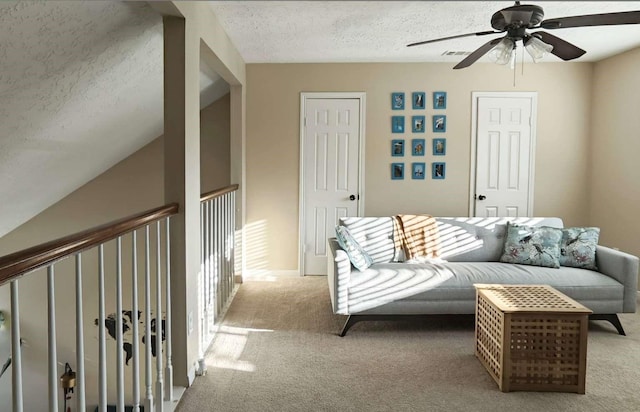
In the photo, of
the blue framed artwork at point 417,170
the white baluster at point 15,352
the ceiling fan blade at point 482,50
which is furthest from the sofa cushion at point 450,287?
the white baluster at point 15,352

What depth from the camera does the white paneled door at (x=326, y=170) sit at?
554cm

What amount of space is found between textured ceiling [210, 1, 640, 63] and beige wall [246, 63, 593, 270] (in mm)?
224

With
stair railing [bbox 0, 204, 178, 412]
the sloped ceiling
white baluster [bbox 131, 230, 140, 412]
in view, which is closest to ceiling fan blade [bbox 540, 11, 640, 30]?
the sloped ceiling

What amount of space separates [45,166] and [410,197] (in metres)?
3.73

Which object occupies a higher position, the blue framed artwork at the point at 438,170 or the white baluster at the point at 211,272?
the blue framed artwork at the point at 438,170

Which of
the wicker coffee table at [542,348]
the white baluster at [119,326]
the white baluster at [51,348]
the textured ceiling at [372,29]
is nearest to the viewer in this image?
the white baluster at [51,348]

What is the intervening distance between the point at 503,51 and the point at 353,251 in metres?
1.75

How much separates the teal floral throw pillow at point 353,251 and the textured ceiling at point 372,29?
5.60 ft

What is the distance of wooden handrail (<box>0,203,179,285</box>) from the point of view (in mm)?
1137

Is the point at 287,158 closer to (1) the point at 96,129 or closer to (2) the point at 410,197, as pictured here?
(2) the point at 410,197

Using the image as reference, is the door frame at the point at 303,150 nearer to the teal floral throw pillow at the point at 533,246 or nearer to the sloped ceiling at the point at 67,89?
the sloped ceiling at the point at 67,89

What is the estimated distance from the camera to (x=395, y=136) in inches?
219

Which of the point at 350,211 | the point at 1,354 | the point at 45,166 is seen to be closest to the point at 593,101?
the point at 350,211

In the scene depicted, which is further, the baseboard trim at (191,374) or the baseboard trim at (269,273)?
the baseboard trim at (269,273)
